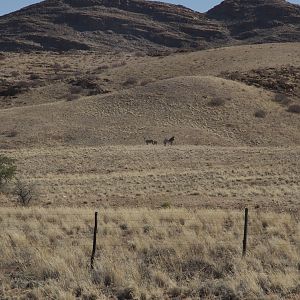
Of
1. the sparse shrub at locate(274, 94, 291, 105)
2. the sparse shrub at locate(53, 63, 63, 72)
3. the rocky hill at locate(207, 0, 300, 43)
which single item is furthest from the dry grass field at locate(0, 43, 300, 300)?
the rocky hill at locate(207, 0, 300, 43)

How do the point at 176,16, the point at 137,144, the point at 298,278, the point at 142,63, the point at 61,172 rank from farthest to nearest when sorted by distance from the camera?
the point at 176,16 < the point at 142,63 < the point at 137,144 < the point at 61,172 < the point at 298,278

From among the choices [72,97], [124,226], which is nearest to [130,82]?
[72,97]

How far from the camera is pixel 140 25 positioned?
155000 mm

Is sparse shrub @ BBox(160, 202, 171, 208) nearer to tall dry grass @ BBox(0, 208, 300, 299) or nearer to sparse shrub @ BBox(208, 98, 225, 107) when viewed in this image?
tall dry grass @ BBox(0, 208, 300, 299)

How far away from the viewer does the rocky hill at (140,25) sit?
138 meters

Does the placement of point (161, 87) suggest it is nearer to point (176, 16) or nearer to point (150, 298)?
point (150, 298)

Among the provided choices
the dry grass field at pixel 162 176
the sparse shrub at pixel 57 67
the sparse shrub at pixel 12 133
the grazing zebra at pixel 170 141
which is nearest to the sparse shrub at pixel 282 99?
the grazing zebra at pixel 170 141

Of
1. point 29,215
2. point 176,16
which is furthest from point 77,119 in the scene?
point 176,16

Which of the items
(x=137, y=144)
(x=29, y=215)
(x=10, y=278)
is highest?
(x=10, y=278)

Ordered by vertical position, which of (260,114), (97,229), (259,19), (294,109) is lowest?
(260,114)

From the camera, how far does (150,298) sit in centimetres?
1011

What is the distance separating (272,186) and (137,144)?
21249mm

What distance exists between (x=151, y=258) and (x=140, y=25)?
481ft

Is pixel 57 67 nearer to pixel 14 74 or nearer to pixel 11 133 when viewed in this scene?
pixel 14 74
